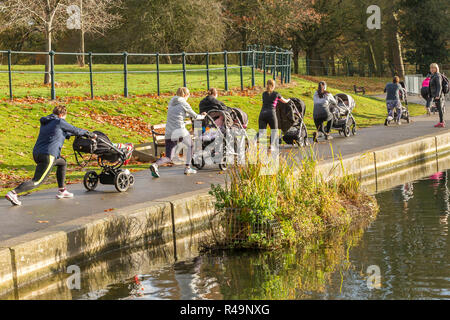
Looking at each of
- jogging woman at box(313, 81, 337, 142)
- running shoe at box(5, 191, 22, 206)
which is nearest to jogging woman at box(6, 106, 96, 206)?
running shoe at box(5, 191, 22, 206)

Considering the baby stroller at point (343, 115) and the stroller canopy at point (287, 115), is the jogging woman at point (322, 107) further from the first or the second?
the stroller canopy at point (287, 115)

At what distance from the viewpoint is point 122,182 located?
513 inches

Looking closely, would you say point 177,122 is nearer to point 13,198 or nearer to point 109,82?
point 13,198

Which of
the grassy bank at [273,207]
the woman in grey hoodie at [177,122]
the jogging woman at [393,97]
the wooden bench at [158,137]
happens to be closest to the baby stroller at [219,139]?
the woman in grey hoodie at [177,122]

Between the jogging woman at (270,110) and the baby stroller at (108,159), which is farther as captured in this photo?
the jogging woman at (270,110)

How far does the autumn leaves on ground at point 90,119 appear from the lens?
53.8ft

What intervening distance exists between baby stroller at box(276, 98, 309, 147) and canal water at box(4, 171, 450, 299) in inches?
279

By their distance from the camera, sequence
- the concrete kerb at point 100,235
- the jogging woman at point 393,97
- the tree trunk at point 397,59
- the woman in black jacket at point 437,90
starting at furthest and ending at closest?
the tree trunk at point 397,59 → the jogging woman at point 393,97 → the woman in black jacket at point 437,90 → the concrete kerb at point 100,235

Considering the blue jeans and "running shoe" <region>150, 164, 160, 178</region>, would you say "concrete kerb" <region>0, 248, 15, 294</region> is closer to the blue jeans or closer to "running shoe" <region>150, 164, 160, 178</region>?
"running shoe" <region>150, 164, 160, 178</region>

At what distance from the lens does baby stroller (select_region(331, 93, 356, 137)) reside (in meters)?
21.3

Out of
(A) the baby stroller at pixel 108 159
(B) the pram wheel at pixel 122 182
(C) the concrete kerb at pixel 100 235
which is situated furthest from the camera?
(B) the pram wheel at pixel 122 182

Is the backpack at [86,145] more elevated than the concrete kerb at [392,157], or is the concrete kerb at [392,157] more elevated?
the backpack at [86,145]

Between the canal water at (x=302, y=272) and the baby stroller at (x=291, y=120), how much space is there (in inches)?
279

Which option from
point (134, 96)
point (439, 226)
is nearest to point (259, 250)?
point (439, 226)
